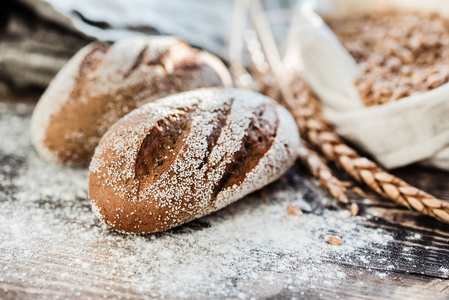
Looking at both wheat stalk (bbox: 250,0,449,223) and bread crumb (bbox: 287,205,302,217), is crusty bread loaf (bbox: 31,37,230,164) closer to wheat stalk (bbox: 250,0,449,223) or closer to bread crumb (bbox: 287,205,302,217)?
wheat stalk (bbox: 250,0,449,223)

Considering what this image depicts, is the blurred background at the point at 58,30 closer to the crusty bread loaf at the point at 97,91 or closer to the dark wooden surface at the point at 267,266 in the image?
the crusty bread loaf at the point at 97,91

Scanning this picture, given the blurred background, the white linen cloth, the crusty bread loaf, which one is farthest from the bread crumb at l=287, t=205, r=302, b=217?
the blurred background

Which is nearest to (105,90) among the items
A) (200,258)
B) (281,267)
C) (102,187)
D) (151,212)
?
(102,187)

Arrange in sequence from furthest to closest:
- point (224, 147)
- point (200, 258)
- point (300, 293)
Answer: point (224, 147) → point (200, 258) → point (300, 293)

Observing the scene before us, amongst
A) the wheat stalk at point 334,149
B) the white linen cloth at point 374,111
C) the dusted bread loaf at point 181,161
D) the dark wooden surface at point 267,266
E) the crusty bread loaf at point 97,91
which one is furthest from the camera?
the crusty bread loaf at point 97,91

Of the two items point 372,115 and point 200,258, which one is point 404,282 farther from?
point 372,115

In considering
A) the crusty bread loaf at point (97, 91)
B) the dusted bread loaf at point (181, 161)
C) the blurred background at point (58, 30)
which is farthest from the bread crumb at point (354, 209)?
the blurred background at point (58, 30)

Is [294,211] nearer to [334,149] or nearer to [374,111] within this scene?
[334,149]
